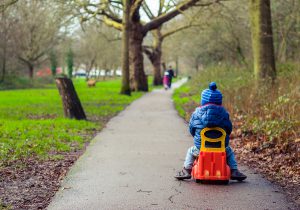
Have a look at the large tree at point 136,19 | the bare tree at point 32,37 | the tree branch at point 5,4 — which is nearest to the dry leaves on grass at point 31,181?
the tree branch at point 5,4

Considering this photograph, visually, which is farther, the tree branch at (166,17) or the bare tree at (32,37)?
the bare tree at (32,37)

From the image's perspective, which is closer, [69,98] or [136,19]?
[69,98]

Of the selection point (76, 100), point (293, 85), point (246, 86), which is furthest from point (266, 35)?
point (76, 100)

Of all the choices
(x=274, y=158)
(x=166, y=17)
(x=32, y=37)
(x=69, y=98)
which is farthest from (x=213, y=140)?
(x=32, y=37)

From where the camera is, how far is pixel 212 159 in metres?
7.09

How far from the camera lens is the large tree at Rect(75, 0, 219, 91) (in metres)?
29.6

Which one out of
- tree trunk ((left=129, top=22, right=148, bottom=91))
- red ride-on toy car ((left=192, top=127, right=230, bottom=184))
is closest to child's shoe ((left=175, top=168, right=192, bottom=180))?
red ride-on toy car ((left=192, top=127, right=230, bottom=184))

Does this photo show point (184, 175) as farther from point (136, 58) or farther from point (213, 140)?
point (136, 58)

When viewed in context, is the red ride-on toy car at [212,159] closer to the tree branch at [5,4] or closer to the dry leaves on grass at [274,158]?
the dry leaves on grass at [274,158]

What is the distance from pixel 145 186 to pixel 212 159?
1.02m

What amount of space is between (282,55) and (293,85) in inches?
528

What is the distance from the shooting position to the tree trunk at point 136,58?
33344mm

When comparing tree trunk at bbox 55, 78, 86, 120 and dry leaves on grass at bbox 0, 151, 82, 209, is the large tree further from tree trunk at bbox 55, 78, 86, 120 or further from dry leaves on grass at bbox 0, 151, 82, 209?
dry leaves on grass at bbox 0, 151, 82, 209

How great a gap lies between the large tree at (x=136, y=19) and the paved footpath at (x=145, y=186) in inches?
758
